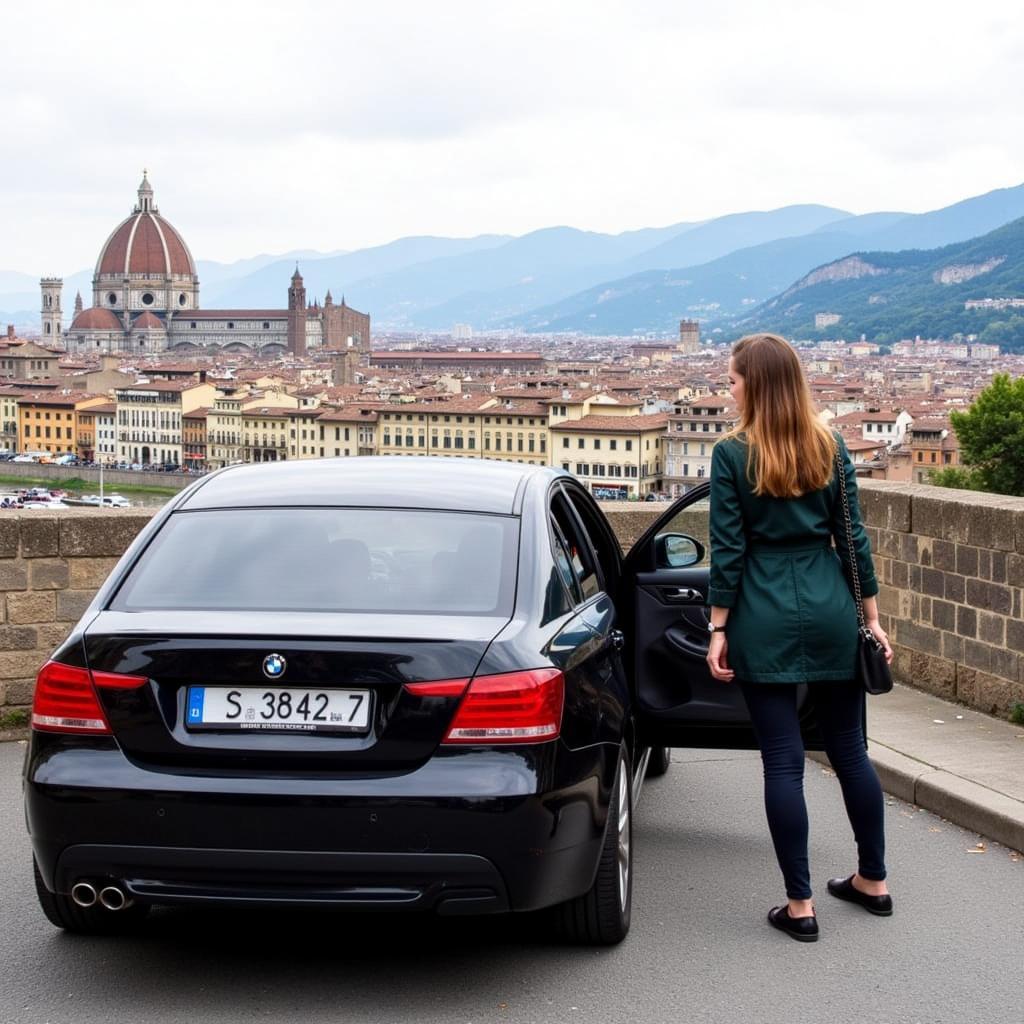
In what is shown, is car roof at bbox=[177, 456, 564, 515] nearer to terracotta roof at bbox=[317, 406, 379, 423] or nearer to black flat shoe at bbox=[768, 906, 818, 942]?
black flat shoe at bbox=[768, 906, 818, 942]

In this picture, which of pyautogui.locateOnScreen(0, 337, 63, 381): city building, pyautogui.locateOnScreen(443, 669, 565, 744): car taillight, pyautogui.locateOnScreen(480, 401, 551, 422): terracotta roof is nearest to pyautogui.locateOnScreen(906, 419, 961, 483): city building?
pyautogui.locateOnScreen(480, 401, 551, 422): terracotta roof

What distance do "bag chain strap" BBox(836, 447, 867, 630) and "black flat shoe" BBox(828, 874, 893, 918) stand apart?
0.84m

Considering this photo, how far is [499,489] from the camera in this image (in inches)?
186

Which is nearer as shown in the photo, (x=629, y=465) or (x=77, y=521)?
(x=77, y=521)

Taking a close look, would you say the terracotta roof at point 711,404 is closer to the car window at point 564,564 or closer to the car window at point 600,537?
the car window at point 600,537

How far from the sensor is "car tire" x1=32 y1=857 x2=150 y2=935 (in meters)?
4.32

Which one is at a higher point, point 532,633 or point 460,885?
point 532,633

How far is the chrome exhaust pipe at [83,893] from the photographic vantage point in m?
3.89

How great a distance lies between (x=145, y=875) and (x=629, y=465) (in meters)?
115

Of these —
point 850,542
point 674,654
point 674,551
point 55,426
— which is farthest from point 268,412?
point 850,542

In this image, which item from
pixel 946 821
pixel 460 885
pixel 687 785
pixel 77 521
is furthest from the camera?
pixel 77 521

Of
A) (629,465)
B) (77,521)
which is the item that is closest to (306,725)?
(77,521)

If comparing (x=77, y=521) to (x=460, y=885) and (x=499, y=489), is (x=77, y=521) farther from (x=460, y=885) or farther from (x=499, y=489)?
(x=460, y=885)

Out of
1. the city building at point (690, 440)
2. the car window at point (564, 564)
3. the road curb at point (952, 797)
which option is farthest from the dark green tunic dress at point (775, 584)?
the city building at point (690, 440)
